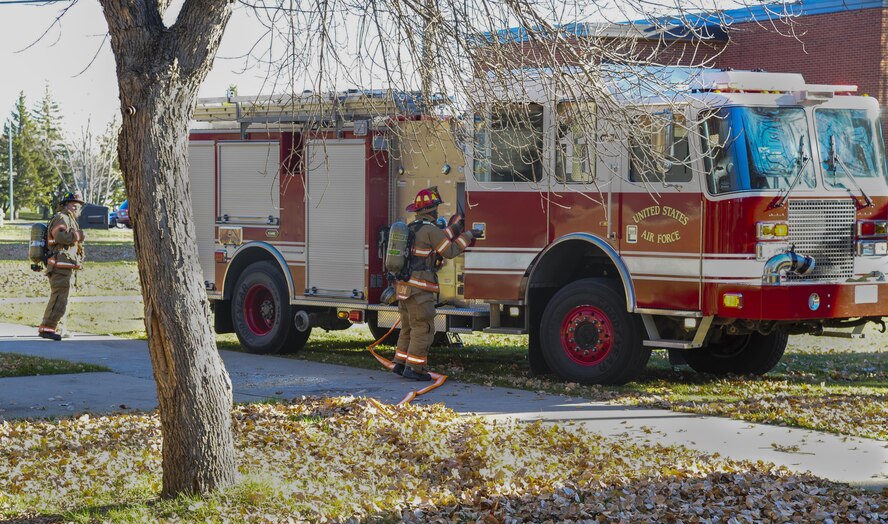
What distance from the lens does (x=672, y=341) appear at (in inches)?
437

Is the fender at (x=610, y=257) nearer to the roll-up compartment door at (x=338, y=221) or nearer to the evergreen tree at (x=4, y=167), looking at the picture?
the roll-up compartment door at (x=338, y=221)

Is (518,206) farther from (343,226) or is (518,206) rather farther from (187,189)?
(187,189)

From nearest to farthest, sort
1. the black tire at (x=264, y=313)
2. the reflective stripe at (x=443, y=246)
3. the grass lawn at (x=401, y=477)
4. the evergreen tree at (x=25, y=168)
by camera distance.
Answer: the grass lawn at (x=401, y=477) → the reflective stripe at (x=443, y=246) → the black tire at (x=264, y=313) → the evergreen tree at (x=25, y=168)

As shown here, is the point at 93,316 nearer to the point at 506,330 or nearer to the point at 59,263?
the point at 59,263

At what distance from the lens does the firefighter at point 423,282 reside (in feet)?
39.1

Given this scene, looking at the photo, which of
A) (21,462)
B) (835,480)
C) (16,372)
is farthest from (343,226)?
(835,480)

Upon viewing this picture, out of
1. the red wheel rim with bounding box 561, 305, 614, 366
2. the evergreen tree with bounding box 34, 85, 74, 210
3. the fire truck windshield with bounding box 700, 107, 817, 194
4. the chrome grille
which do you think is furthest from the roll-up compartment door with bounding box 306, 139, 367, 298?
the evergreen tree with bounding box 34, 85, 74, 210

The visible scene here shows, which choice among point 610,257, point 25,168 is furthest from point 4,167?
point 610,257

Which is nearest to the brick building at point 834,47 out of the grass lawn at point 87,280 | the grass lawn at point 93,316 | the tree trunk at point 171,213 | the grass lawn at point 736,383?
the grass lawn at point 736,383

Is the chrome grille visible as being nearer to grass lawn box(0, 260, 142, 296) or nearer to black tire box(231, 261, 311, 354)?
black tire box(231, 261, 311, 354)

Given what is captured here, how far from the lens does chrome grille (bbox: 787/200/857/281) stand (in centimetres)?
1084

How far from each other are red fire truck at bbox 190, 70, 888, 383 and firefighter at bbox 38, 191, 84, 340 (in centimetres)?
354

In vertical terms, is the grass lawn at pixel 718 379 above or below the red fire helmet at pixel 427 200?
below

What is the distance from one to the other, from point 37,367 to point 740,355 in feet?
23.8
